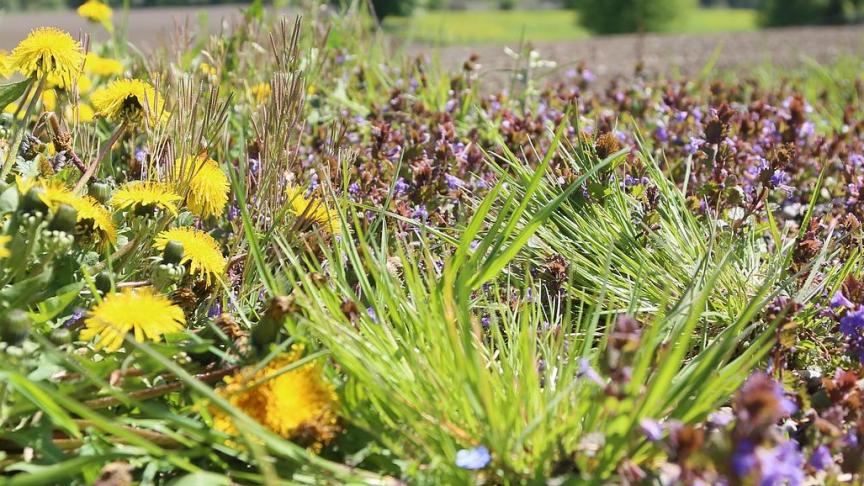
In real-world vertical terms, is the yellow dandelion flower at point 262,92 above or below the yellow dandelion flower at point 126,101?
below

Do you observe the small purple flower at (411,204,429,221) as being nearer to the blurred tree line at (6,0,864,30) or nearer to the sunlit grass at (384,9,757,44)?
the blurred tree line at (6,0,864,30)

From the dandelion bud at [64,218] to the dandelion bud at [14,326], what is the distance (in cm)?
17

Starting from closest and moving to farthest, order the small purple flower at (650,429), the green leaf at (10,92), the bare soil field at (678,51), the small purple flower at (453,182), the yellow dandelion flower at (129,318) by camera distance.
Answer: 1. the small purple flower at (650,429)
2. the yellow dandelion flower at (129,318)
3. the green leaf at (10,92)
4. the small purple flower at (453,182)
5. the bare soil field at (678,51)

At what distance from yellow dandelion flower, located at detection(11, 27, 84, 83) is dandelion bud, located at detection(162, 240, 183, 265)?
0.54 meters

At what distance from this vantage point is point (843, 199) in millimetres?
2570

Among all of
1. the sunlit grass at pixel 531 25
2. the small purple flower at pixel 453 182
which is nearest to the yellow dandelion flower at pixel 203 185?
the small purple flower at pixel 453 182

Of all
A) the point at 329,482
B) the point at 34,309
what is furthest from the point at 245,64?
the point at 329,482

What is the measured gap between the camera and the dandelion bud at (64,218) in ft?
4.69

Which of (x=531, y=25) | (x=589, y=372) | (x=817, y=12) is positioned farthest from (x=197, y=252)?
(x=531, y=25)

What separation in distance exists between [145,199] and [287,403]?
57 centimetres

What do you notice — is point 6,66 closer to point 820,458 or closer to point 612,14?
point 820,458

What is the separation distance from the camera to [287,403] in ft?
4.27

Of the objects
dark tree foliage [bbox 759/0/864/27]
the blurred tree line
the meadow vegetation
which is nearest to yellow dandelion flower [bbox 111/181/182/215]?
the meadow vegetation

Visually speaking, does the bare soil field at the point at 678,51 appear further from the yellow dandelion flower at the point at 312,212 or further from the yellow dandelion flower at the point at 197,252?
the yellow dandelion flower at the point at 197,252
